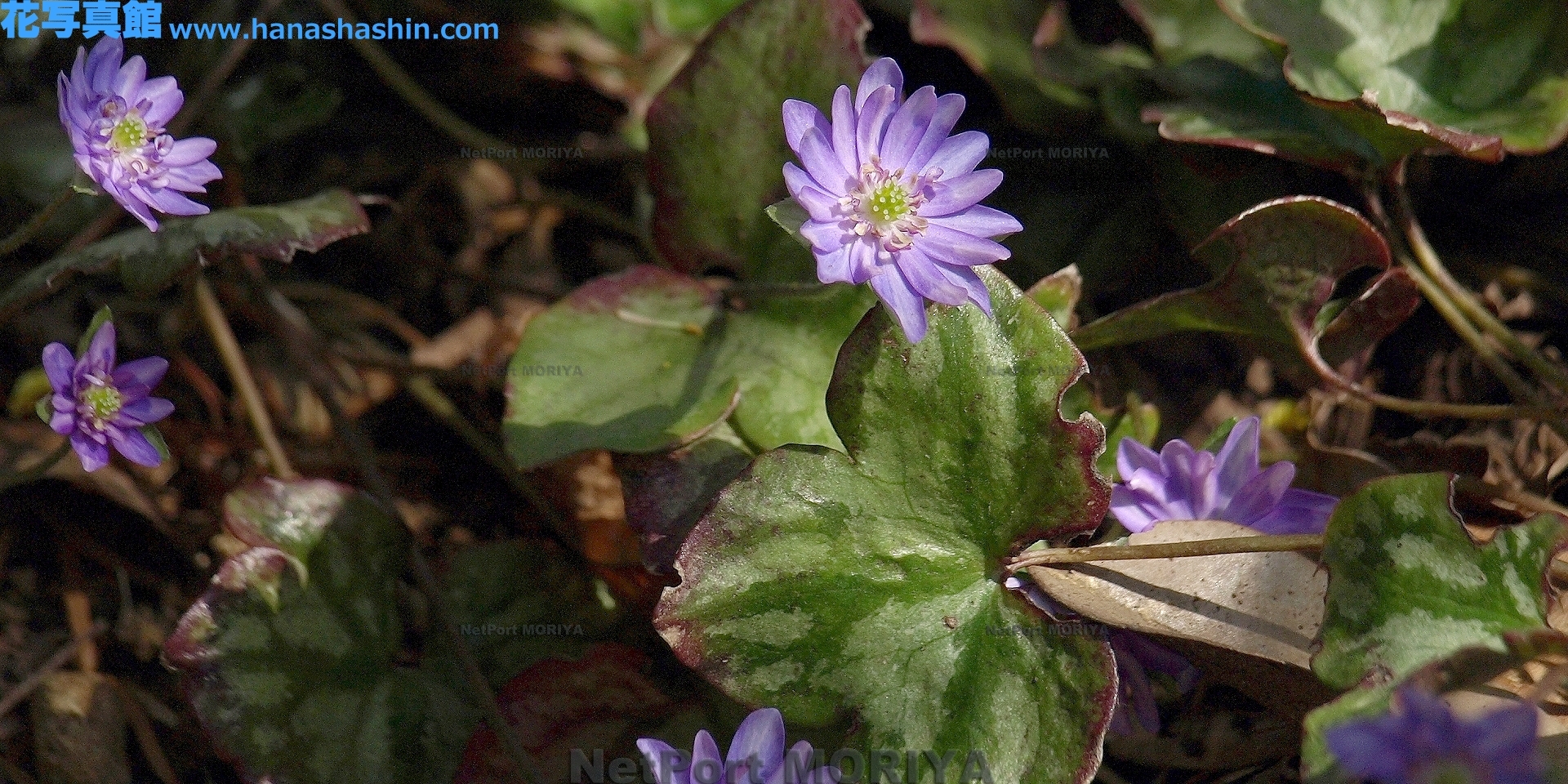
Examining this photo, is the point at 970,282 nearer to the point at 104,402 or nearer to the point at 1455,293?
the point at 1455,293

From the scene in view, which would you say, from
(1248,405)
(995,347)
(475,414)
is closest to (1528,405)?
(1248,405)

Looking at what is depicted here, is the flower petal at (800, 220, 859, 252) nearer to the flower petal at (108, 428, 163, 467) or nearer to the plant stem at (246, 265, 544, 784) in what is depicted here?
the plant stem at (246, 265, 544, 784)

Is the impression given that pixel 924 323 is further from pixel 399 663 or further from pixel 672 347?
pixel 399 663

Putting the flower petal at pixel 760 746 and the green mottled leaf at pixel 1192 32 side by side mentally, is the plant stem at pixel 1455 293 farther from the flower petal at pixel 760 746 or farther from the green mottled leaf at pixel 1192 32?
the flower petal at pixel 760 746

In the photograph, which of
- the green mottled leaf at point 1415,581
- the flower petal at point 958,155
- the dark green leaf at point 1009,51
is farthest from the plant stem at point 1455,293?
the flower petal at point 958,155

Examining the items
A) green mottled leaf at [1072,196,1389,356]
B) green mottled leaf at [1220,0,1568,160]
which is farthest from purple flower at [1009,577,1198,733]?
green mottled leaf at [1220,0,1568,160]
